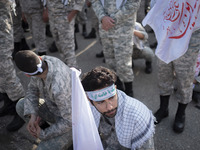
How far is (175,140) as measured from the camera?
2.37 meters

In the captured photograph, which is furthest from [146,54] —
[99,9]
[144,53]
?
[99,9]

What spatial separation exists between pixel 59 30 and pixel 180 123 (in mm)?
2438

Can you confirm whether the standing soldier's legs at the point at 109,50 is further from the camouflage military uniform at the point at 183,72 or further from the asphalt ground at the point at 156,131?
the camouflage military uniform at the point at 183,72

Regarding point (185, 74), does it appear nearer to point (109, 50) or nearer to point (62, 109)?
point (109, 50)

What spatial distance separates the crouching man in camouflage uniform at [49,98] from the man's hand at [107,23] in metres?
0.95

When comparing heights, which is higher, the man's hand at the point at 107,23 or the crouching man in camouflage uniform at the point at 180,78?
the man's hand at the point at 107,23

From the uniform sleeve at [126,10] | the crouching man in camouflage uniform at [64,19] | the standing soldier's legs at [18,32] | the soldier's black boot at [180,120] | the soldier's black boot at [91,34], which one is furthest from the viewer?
the soldier's black boot at [91,34]

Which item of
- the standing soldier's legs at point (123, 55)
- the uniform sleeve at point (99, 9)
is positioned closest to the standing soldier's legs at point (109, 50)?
the standing soldier's legs at point (123, 55)

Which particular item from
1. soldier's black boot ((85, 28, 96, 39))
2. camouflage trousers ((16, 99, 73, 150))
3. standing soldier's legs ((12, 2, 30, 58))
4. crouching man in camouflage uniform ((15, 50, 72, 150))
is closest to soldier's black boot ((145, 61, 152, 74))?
crouching man in camouflage uniform ((15, 50, 72, 150))

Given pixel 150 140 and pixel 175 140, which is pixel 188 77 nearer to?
pixel 175 140

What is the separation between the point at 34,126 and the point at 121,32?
167 centimetres

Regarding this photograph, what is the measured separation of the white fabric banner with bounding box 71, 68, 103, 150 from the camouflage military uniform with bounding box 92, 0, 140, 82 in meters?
1.44

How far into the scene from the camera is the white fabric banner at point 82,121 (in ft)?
4.77

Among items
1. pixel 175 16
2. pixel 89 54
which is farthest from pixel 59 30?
pixel 175 16
